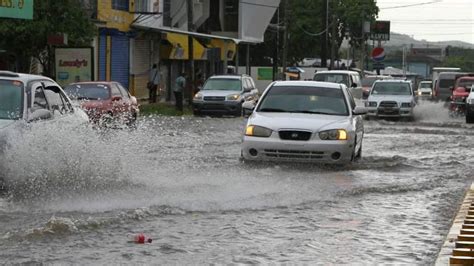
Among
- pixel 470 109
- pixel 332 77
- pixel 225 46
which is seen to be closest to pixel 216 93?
pixel 332 77

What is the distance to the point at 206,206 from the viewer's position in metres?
10.7

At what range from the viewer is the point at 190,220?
9.74 meters

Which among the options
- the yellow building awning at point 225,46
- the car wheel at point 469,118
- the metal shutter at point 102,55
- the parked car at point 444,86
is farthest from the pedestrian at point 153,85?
the car wheel at point 469,118

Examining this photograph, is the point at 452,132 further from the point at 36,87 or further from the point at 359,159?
the point at 36,87

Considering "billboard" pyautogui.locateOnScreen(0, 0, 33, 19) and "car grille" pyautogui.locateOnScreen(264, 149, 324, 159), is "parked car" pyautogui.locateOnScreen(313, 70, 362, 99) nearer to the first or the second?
"billboard" pyautogui.locateOnScreen(0, 0, 33, 19)

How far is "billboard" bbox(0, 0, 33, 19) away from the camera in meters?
23.1

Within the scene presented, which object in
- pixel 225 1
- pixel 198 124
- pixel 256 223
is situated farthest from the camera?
pixel 225 1

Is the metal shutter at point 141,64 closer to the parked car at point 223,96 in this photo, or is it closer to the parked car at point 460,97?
the parked car at point 223,96

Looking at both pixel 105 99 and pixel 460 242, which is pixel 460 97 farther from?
pixel 460 242

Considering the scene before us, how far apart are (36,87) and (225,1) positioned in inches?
1934

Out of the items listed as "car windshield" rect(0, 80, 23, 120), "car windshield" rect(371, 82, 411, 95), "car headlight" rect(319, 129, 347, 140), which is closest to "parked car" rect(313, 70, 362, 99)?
"car windshield" rect(371, 82, 411, 95)

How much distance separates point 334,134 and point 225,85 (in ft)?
66.4

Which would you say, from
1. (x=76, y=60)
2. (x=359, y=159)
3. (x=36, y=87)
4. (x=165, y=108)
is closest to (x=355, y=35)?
(x=165, y=108)

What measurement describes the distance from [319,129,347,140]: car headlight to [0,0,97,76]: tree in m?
14.9
